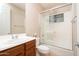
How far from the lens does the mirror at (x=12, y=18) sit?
187 cm

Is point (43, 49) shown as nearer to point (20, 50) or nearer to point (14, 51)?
point (20, 50)

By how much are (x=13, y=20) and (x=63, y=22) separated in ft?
3.34

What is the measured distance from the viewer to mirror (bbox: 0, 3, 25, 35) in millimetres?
1865

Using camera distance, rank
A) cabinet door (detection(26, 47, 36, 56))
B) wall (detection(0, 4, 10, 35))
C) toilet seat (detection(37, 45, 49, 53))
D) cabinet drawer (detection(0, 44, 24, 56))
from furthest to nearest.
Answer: toilet seat (detection(37, 45, 49, 53))
cabinet door (detection(26, 47, 36, 56))
wall (detection(0, 4, 10, 35))
cabinet drawer (detection(0, 44, 24, 56))

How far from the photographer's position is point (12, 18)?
2.06 m

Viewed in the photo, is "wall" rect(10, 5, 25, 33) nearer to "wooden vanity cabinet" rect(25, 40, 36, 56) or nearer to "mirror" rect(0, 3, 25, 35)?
"mirror" rect(0, 3, 25, 35)

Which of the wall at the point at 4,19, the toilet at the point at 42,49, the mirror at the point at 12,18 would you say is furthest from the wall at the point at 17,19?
the toilet at the point at 42,49

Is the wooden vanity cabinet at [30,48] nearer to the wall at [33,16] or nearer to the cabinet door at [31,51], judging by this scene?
the cabinet door at [31,51]

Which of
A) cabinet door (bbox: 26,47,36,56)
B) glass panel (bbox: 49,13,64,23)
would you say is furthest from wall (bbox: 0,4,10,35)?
glass panel (bbox: 49,13,64,23)

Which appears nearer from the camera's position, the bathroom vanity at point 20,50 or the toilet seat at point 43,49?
the bathroom vanity at point 20,50

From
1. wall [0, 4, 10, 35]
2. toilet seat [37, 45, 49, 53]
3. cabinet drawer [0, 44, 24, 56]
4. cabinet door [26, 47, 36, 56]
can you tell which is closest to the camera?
cabinet drawer [0, 44, 24, 56]

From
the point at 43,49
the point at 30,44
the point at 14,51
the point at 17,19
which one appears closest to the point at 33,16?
the point at 17,19

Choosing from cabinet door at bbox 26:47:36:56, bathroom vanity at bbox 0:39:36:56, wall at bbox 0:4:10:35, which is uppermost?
wall at bbox 0:4:10:35

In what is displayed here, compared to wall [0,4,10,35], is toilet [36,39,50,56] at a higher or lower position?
lower
